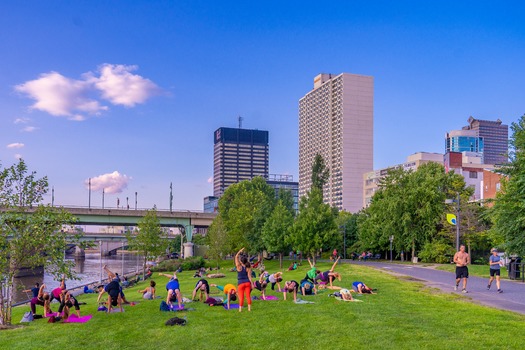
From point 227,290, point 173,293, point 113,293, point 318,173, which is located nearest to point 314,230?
point 173,293

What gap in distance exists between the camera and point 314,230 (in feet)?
166

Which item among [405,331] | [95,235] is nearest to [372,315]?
[405,331]

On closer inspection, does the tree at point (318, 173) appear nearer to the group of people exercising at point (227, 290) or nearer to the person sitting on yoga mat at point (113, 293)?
the group of people exercising at point (227, 290)

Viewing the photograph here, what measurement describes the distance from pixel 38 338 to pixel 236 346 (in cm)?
579

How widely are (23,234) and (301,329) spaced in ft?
32.7

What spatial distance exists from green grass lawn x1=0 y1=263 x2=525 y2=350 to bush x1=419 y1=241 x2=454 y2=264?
34173 mm

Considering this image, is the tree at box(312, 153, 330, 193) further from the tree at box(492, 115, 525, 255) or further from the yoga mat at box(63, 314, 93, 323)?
the yoga mat at box(63, 314, 93, 323)

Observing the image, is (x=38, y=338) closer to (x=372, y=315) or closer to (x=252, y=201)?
(x=372, y=315)

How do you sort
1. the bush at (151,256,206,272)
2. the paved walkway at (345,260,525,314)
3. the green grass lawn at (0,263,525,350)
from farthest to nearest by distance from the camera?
1. the bush at (151,256,206,272)
2. the paved walkway at (345,260,525,314)
3. the green grass lawn at (0,263,525,350)

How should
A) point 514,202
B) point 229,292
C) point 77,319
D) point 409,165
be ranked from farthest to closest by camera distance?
Answer: point 409,165, point 514,202, point 229,292, point 77,319

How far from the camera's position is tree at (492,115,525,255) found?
29125 millimetres

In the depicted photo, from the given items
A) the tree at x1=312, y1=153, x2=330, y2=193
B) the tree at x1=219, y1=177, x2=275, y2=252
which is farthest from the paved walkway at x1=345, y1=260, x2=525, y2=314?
the tree at x1=312, y1=153, x2=330, y2=193

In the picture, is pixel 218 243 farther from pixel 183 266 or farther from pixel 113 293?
pixel 113 293

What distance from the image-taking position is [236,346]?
1222 centimetres
